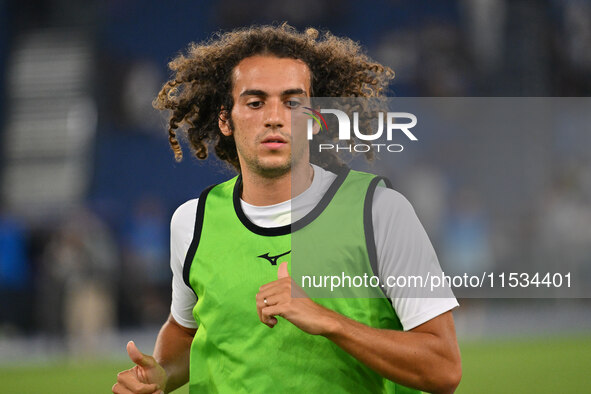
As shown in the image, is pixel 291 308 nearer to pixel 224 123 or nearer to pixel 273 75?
pixel 273 75

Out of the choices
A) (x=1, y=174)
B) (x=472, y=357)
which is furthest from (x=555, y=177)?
(x=1, y=174)

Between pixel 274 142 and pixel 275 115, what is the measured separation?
0.10m

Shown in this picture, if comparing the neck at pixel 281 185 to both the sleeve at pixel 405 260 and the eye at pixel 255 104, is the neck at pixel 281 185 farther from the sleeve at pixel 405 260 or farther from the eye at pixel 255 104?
the sleeve at pixel 405 260

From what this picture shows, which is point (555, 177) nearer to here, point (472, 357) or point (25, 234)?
point (472, 357)

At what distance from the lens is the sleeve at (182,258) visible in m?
3.24

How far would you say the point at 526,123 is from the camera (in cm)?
408

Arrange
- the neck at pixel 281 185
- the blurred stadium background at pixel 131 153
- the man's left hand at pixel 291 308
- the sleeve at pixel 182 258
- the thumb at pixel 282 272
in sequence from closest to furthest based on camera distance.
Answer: the man's left hand at pixel 291 308, the thumb at pixel 282 272, the neck at pixel 281 185, the sleeve at pixel 182 258, the blurred stadium background at pixel 131 153

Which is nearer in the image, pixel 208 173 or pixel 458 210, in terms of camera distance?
pixel 458 210

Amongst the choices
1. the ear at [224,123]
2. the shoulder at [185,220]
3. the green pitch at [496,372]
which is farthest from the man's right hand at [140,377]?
the green pitch at [496,372]

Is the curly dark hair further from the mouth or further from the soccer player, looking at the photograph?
the mouth

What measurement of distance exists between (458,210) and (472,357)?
722 cm

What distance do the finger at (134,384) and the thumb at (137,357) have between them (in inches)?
2.2

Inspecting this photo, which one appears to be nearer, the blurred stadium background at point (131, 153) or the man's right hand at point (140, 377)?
the man's right hand at point (140, 377)

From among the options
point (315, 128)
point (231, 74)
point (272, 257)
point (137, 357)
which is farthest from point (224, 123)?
point (137, 357)
